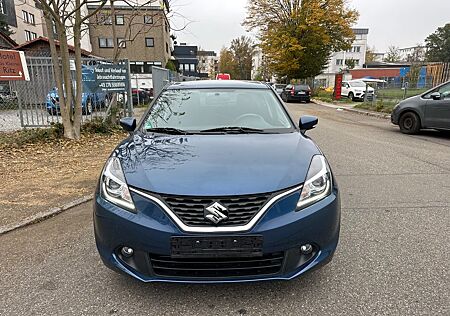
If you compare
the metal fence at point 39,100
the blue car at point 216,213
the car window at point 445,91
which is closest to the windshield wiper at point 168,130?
the blue car at point 216,213

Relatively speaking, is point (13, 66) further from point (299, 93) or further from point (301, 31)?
point (301, 31)

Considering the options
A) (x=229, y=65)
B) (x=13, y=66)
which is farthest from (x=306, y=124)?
(x=229, y=65)

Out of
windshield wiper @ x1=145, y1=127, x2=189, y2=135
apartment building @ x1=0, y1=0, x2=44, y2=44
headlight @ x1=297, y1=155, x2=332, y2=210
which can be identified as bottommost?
headlight @ x1=297, y1=155, x2=332, y2=210

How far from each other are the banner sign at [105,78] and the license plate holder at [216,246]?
823 centimetres

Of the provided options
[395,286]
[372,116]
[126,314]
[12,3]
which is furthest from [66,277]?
[12,3]

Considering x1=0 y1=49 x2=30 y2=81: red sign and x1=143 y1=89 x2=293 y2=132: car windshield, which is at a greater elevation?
x1=0 y1=49 x2=30 y2=81: red sign

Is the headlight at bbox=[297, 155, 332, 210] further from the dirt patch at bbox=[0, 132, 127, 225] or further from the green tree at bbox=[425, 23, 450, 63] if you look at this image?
the green tree at bbox=[425, 23, 450, 63]

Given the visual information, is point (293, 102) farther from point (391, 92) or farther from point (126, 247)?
point (126, 247)

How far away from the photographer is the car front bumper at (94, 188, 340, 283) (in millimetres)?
2193

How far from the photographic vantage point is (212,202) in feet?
7.21

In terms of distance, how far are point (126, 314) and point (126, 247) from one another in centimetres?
48

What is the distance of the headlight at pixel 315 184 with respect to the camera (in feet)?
7.74

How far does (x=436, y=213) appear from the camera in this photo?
404cm

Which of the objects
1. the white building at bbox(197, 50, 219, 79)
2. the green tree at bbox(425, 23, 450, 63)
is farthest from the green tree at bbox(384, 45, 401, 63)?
the white building at bbox(197, 50, 219, 79)
